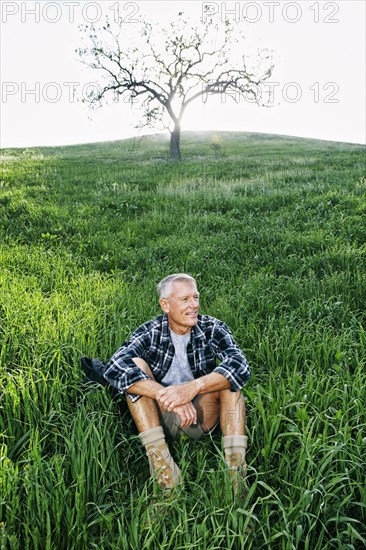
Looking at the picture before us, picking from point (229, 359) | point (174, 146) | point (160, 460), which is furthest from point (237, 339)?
point (174, 146)

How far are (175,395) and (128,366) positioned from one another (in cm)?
46

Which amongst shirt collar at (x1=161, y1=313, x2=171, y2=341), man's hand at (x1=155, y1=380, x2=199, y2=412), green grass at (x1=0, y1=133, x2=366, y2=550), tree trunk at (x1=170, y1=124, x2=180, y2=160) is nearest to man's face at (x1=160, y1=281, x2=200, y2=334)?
shirt collar at (x1=161, y1=313, x2=171, y2=341)

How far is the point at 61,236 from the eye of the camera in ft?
28.9

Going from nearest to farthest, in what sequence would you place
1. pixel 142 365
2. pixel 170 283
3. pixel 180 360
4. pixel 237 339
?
pixel 142 365
pixel 170 283
pixel 180 360
pixel 237 339

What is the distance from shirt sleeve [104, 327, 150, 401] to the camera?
11.2 feet

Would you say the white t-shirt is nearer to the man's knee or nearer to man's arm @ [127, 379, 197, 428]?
the man's knee

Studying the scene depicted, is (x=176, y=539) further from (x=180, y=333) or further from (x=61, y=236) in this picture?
(x=61, y=236)

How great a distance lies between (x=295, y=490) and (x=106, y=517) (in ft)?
3.91

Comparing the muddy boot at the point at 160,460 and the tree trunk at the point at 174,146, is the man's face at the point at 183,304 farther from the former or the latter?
the tree trunk at the point at 174,146

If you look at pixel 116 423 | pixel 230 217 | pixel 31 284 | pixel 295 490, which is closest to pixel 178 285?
pixel 116 423

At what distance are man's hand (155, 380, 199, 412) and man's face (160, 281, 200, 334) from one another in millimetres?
560

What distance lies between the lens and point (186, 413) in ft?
10.7

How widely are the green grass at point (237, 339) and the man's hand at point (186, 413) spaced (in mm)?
199

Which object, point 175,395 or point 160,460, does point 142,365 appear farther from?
point 160,460
